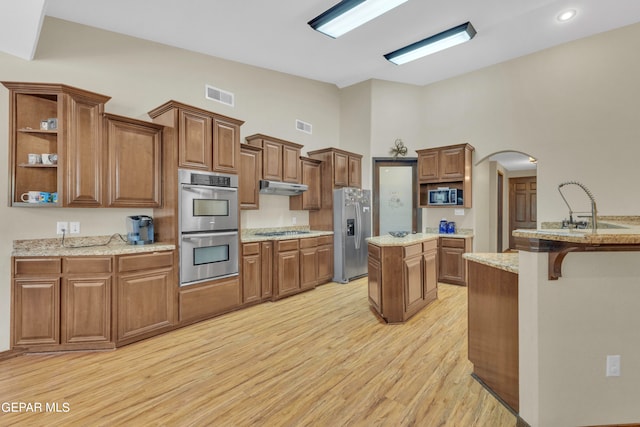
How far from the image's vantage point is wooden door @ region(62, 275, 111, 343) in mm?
2705

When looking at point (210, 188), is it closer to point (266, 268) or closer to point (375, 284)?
point (266, 268)

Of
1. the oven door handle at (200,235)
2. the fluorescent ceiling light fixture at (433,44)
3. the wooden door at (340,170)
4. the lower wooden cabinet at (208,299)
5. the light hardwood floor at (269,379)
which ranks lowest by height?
the light hardwood floor at (269,379)

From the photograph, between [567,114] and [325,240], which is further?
[325,240]

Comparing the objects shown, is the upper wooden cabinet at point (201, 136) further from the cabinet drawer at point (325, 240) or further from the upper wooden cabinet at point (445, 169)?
the upper wooden cabinet at point (445, 169)

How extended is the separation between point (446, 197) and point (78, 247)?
5.22 metres

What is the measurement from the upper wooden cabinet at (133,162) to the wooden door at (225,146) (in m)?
0.60

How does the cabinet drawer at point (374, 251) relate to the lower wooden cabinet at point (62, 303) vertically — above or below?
above

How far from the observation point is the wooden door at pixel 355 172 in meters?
5.65

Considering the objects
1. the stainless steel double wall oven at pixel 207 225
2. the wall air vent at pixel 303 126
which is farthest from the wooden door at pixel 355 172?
the stainless steel double wall oven at pixel 207 225

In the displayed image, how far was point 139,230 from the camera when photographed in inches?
129

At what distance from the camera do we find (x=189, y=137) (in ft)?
11.1

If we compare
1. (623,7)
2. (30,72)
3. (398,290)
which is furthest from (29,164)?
(623,7)

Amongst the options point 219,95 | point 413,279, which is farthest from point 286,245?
point 219,95

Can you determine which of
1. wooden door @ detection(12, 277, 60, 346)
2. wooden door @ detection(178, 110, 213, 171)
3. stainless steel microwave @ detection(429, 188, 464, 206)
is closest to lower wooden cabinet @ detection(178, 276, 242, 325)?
wooden door @ detection(12, 277, 60, 346)
